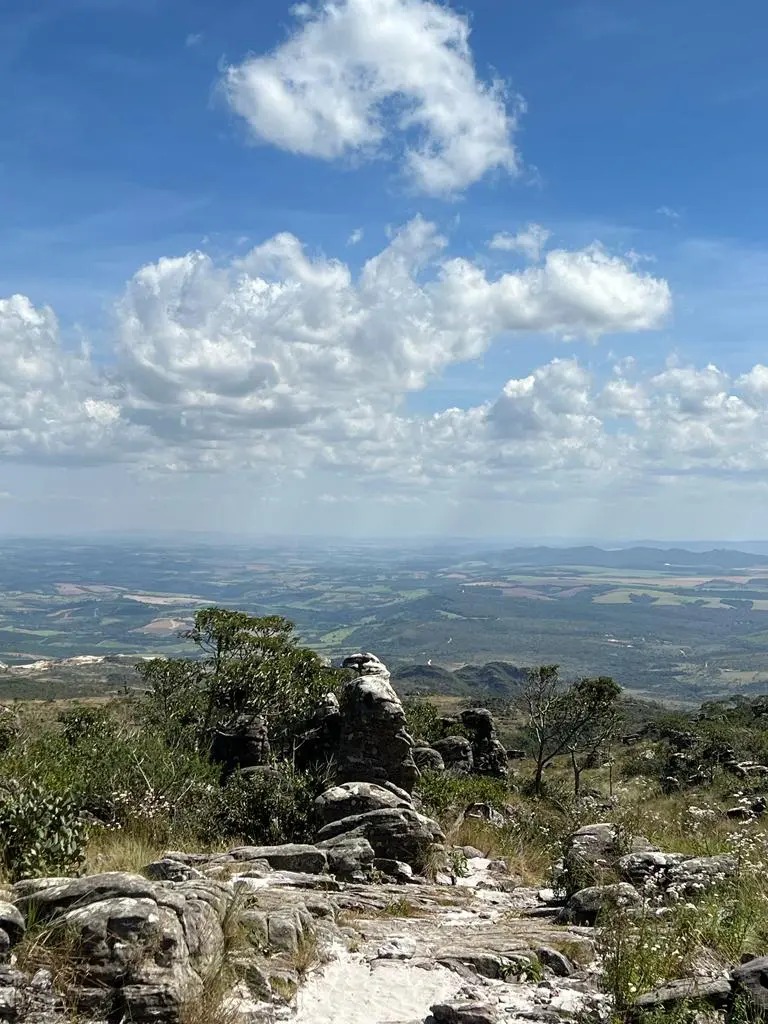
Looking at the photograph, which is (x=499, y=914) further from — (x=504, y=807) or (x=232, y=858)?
(x=504, y=807)

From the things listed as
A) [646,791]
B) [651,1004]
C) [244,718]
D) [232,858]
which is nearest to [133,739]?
[232,858]

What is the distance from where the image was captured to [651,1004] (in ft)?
23.8

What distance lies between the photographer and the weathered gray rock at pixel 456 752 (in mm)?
43344

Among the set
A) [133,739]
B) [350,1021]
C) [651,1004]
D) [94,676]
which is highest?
[651,1004]

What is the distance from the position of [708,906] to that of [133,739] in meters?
17.0

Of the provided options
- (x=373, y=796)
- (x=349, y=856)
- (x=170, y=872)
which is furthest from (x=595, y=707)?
(x=170, y=872)

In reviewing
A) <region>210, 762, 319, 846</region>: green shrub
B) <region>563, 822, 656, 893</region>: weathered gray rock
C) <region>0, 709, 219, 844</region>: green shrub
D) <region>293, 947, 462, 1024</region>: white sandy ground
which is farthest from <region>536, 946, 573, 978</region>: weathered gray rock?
<region>210, 762, 319, 846</region>: green shrub

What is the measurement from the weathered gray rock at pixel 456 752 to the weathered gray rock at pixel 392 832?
89.9ft

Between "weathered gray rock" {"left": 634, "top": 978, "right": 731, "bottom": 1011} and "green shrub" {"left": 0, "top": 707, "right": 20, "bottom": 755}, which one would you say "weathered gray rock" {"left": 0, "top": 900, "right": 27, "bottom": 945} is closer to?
"weathered gray rock" {"left": 634, "top": 978, "right": 731, "bottom": 1011}

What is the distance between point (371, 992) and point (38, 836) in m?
5.40

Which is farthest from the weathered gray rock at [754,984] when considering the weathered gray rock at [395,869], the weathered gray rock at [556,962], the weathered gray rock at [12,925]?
the weathered gray rock at [395,869]

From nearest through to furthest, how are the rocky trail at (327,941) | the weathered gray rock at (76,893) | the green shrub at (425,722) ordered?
the rocky trail at (327,941) < the weathered gray rock at (76,893) < the green shrub at (425,722)

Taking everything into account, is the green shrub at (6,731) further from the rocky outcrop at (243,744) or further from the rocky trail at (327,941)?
the rocky trail at (327,941)

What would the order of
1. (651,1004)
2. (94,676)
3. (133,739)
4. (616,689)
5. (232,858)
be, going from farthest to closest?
1. (94,676)
2. (616,689)
3. (133,739)
4. (232,858)
5. (651,1004)
